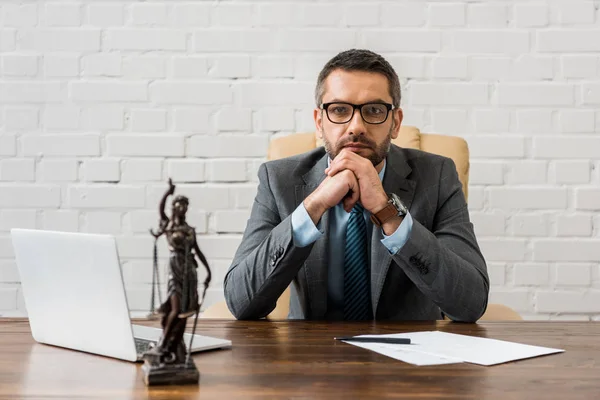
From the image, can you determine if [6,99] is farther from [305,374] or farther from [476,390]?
[476,390]

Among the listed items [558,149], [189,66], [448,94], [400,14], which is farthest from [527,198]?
[189,66]

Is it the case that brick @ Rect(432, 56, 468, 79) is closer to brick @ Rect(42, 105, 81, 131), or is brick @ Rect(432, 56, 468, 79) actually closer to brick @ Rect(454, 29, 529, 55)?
brick @ Rect(454, 29, 529, 55)

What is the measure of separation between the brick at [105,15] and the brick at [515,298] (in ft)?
5.36

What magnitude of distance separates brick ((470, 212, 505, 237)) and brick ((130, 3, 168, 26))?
1.30 meters

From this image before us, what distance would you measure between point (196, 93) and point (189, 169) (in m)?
0.27

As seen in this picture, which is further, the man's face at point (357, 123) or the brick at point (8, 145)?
the brick at point (8, 145)

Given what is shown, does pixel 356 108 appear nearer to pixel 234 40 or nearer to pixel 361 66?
pixel 361 66

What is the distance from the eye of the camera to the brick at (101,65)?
2.67 metres

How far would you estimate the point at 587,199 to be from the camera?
264 cm

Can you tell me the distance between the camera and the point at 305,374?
103 centimetres

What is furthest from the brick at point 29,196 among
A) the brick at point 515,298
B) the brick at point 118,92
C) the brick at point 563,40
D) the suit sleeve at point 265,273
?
the brick at point 563,40

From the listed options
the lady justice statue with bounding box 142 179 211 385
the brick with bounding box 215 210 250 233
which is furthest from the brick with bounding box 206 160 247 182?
the lady justice statue with bounding box 142 179 211 385

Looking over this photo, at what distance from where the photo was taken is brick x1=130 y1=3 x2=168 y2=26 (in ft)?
8.73

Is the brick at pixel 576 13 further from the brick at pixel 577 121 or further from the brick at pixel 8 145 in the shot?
the brick at pixel 8 145
